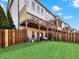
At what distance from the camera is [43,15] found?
179 ft

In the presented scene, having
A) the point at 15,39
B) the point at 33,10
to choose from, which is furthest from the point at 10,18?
the point at 15,39

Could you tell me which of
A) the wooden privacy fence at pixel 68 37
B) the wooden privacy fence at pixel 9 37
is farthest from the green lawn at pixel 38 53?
the wooden privacy fence at pixel 68 37

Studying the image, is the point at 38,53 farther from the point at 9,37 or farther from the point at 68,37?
the point at 68,37

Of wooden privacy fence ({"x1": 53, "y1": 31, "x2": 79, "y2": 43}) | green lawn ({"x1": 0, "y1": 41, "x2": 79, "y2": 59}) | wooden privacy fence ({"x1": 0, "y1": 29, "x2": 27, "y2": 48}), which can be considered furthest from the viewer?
wooden privacy fence ({"x1": 53, "y1": 31, "x2": 79, "y2": 43})

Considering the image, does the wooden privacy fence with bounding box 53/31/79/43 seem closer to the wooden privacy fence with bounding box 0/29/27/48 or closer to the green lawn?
the wooden privacy fence with bounding box 0/29/27/48

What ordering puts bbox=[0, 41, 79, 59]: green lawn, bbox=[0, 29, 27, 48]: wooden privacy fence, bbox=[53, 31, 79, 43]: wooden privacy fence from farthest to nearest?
bbox=[53, 31, 79, 43]: wooden privacy fence < bbox=[0, 29, 27, 48]: wooden privacy fence < bbox=[0, 41, 79, 59]: green lawn

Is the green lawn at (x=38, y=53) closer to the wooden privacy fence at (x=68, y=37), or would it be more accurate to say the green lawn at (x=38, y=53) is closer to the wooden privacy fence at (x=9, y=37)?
the wooden privacy fence at (x=9, y=37)

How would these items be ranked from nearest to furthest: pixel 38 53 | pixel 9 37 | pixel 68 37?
pixel 38 53 < pixel 9 37 < pixel 68 37

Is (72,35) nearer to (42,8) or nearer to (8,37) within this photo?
(42,8)

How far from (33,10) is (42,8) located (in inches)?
353

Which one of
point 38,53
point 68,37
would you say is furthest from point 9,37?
point 68,37

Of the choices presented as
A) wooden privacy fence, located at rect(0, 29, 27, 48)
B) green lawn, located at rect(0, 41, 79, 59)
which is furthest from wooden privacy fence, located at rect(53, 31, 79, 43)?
green lawn, located at rect(0, 41, 79, 59)

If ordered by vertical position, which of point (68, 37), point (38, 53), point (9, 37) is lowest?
point (38, 53)

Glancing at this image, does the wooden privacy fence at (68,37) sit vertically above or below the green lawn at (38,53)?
above
